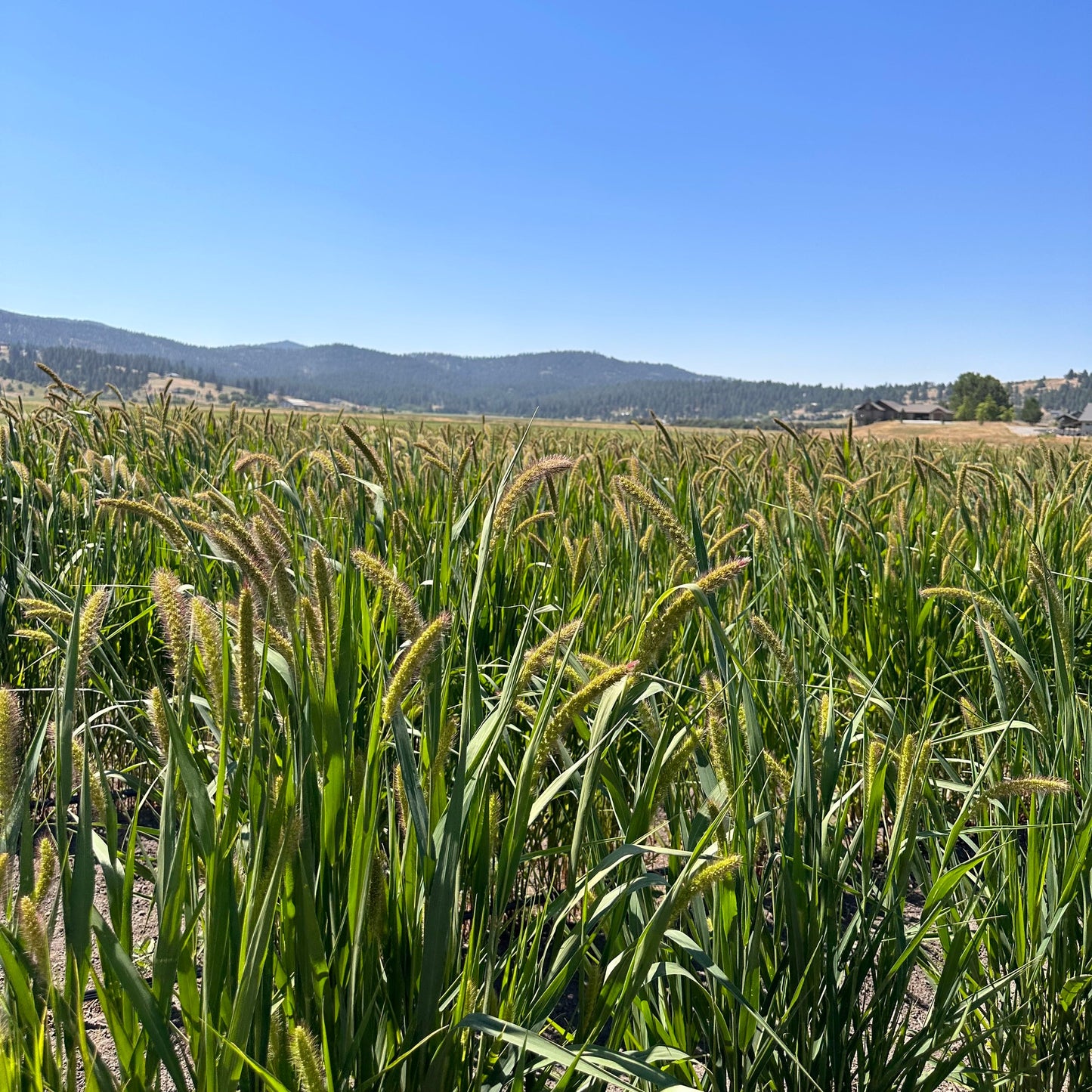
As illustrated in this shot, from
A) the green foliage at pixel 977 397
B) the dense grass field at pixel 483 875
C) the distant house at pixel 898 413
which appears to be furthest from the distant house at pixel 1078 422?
the dense grass field at pixel 483 875

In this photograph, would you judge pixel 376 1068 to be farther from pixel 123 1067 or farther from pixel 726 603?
pixel 726 603

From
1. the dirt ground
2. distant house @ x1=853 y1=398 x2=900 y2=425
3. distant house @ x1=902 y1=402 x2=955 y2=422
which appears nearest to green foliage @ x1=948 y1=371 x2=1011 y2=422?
distant house @ x1=902 y1=402 x2=955 y2=422

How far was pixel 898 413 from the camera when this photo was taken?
143500 millimetres

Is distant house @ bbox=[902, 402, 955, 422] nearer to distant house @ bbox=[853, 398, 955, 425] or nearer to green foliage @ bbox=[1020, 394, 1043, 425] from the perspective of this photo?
distant house @ bbox=[853, 398, 955, 425]

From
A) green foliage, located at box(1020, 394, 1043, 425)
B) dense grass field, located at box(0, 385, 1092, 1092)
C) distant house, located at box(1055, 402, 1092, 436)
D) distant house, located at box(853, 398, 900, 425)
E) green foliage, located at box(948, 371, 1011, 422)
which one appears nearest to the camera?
dense grass field, located at box(0, 385, 1092, 1092)

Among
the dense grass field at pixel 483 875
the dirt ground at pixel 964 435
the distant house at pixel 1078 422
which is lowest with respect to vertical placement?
the dense grass field at pixel 483 875

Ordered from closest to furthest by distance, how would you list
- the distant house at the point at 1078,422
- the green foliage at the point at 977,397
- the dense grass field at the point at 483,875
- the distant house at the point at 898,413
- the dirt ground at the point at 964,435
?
the dense grass field at the point at 483,875, the dirt ground at the point at 964,435, the distant house at the point at 1078,422, the green foliage at the point at 977,397, the distant house at the point at 898,413

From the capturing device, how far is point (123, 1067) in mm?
1021

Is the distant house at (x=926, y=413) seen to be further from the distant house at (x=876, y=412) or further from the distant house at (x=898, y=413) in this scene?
the distant house at (x=876, y=412)

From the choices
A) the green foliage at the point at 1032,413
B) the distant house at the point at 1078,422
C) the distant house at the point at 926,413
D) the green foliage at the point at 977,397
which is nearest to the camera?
the distant house at the point at 1078,422

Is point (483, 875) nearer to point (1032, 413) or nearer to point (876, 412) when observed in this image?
point (1032, 413)

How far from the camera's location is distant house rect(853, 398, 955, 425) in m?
143

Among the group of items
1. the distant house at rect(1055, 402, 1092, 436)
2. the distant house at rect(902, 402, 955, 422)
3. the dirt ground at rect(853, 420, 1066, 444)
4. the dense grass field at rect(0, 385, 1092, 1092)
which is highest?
the distant house at rect(902, 402, 955, 422)

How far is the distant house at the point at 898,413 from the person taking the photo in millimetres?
142875
